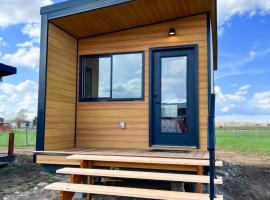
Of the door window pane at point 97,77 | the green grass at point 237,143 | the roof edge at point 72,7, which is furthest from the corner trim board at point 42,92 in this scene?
the green grass at point 237,143

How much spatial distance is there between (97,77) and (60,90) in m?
0.88

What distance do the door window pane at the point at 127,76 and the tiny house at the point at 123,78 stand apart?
0.06 ft

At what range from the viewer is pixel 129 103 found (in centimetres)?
512

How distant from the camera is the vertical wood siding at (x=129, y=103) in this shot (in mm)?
4723

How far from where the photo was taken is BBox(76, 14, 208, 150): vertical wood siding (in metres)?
4.72

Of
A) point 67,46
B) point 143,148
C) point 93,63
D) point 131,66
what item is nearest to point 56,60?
point 67,46

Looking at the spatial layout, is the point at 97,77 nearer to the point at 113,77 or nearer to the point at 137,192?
the point at 113,77

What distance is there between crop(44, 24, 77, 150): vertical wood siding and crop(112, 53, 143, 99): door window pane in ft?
2.82

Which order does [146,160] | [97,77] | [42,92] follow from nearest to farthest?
1. [146,160]
2. [42,92]
3. [97,77]

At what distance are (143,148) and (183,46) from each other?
2.01 metres

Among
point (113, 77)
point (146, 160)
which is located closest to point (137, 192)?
point (146, 160)

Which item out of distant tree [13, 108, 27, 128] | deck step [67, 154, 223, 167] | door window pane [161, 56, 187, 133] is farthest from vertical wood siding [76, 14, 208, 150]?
distant tree [13, 108, 27, 128]

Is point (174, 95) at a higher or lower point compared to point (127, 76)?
lower

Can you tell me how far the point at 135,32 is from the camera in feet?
17.2
